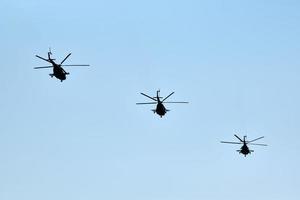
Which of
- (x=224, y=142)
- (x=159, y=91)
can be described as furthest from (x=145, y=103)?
(x=224, y=142)

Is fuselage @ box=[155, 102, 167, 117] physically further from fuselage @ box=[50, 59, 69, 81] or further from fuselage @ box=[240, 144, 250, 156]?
fuselage @ box=[240, 144, 250, 156]

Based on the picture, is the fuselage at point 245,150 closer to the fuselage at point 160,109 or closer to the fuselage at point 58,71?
the fuselage at point 160,109

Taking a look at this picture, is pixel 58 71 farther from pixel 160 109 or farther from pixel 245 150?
pixel 245 150

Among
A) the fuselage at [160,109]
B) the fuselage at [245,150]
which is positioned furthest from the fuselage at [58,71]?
the fuselage at [245,150]

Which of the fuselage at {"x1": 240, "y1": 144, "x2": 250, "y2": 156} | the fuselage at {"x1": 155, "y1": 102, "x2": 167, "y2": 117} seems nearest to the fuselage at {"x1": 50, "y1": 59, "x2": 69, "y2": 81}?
the fuselage at {"x1": 155, "y1": 102, "x2": 167, "y2": 117}

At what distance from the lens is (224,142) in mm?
70750

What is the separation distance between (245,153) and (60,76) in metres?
33.2

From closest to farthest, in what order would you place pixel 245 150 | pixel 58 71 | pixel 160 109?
1. pixel 58 71
2. pixel 160 109
3. pixel 245 150

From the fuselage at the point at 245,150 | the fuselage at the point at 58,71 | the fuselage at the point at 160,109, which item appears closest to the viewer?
the fuselage at the point at 58,71

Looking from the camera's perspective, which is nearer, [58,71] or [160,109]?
[58,71]

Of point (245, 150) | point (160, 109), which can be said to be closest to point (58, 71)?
point (160, 109)

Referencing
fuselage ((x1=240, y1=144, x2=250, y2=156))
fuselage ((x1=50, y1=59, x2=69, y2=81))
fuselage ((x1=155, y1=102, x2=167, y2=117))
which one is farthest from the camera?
fuselage ((x1=240, y1=144, x2=250, y2=156))

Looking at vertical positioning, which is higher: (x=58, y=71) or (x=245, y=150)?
(x=58, y=71)

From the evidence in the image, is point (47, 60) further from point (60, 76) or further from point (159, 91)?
point (159, 91)
